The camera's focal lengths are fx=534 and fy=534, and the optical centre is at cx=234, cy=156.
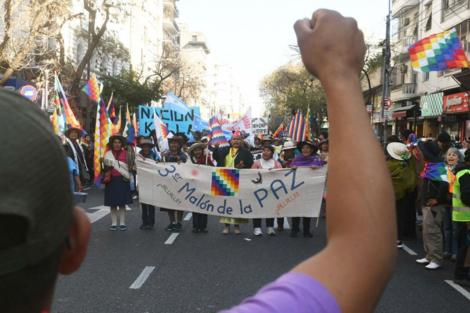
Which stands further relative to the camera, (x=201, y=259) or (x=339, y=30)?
(x=201, y=259)

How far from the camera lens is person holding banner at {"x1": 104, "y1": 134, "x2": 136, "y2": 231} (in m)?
10.6

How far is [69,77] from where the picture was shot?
24953 millimetres

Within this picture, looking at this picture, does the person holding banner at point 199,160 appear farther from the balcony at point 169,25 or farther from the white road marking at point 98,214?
the balcony at point 169,25

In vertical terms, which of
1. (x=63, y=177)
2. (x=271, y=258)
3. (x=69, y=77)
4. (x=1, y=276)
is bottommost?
(x=271, y=258)

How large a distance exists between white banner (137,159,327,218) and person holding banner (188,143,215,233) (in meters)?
0.54

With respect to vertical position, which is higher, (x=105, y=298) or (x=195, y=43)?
(x=195, y=43)

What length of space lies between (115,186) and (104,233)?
3.31 feet

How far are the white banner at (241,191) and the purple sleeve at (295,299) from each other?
9.24 meters

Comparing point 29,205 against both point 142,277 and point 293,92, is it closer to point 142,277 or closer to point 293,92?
point 142,277

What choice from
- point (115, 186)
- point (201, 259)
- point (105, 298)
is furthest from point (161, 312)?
point (115, 186)

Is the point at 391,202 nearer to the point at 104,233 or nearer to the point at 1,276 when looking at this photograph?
the point at 1,276

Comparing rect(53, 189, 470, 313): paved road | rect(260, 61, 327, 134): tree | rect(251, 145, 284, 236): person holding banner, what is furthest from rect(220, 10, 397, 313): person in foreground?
rect(260, 61, 327, 134): tree

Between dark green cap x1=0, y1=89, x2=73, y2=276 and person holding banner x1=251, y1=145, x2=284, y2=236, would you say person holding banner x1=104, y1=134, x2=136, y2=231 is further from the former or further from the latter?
dark green cap x1=0, y1=89, x2=73, y2=276

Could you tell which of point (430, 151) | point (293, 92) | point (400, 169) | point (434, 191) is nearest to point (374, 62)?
point (293, 92)
